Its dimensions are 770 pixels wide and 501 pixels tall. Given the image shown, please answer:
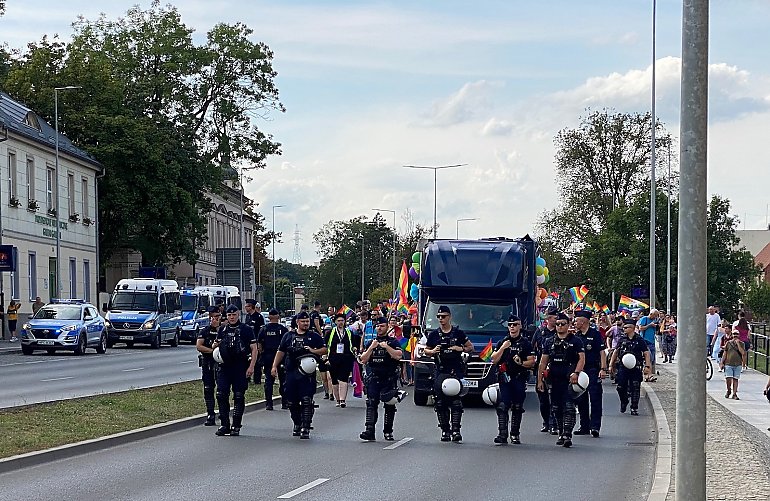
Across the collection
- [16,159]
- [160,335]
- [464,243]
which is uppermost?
[16,159]

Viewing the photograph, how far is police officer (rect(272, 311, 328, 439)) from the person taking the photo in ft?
54.2

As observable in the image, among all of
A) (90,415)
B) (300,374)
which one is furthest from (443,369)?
(90,415)

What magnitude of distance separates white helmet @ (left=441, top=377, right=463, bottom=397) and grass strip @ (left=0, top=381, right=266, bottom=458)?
14.0 feet

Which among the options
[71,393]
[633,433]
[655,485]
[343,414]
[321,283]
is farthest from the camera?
[321,283]

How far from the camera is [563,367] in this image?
53.6ft

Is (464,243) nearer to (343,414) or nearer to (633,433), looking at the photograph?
(343,414)

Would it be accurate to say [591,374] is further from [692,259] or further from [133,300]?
[133,300]

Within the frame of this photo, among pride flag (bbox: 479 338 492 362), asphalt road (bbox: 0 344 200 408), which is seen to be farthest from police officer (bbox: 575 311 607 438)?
asphalt road (bbox: 0 344 200 408)

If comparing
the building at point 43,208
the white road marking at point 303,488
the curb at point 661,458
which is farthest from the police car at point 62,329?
the white road marking at point 303,488

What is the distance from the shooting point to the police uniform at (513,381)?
1623cm

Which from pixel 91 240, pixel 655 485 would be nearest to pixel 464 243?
pixel 655 485

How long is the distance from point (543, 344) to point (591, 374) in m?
1.19

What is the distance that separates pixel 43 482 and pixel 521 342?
264 inches

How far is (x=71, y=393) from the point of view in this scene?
74.8 ft
